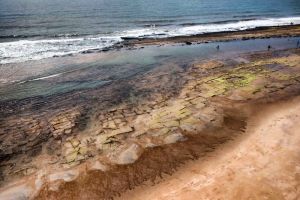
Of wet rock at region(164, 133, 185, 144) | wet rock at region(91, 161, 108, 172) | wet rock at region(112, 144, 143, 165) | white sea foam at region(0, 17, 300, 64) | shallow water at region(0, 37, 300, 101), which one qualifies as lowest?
wet rock at region(91, 161, 108, 172)

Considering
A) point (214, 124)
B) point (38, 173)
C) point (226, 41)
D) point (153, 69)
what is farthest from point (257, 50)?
point (38, 173)

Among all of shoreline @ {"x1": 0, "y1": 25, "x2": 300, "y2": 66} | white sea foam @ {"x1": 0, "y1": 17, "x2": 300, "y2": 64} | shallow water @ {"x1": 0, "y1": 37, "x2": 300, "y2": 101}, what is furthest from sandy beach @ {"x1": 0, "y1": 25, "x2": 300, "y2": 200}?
shoreline @ {"x1": 0, "y1": 25, "x2": 300, "y2": 66}

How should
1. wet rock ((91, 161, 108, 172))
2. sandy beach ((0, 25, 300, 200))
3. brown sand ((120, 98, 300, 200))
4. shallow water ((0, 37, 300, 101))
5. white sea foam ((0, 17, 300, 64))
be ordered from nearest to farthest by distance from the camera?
1. brown sand ((120, 98, 300, 200))
2. sandy beach ((0, 25, 300, 200))
3. wet rock ((91, 161, 108, 172))
4. shallow water ((0, 37, 300, 101))
5. white sea foam ((0, 17, 300, 64))

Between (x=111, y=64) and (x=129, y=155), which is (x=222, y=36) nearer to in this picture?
(x=111, y=64)

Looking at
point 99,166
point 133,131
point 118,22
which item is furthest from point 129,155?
point 118,22

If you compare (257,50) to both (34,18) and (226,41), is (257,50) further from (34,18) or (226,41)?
(34,18)

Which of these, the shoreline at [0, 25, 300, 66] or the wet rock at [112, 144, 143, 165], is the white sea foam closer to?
the shoreline at [0, 25, 300, 66]
